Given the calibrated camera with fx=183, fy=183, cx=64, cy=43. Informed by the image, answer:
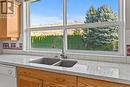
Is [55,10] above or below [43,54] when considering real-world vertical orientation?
above

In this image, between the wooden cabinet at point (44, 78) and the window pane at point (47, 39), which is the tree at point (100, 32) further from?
the wooden cabinet at point (44, 78)

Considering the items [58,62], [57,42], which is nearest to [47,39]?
[57,42]

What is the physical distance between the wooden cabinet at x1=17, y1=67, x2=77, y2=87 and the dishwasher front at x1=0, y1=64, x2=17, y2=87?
105 millimetres

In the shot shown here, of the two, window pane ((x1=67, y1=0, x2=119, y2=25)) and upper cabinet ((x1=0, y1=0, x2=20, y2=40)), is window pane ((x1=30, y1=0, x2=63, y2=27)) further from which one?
upper cabinet ((x1=0, y1=0, x2=20, y2=40))

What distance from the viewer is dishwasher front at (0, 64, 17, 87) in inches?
93.7

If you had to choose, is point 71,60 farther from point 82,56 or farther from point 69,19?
point 69,19

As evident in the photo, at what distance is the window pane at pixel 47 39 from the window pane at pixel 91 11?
0.33 meters

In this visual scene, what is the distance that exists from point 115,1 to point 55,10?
1038mm

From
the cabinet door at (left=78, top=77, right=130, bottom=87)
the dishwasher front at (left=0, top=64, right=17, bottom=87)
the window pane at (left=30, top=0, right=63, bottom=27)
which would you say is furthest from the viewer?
the window pane at (left=30, top=0, right=63, bottom=27)

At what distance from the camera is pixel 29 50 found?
3.28 m

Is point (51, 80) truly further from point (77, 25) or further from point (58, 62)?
point (77, 25)

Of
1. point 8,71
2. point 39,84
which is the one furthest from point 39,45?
point 39,84

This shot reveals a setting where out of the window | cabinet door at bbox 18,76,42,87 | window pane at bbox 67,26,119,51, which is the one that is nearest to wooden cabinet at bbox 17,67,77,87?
cabinet door at bbox 18,76,42,87

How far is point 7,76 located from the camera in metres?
2.47
